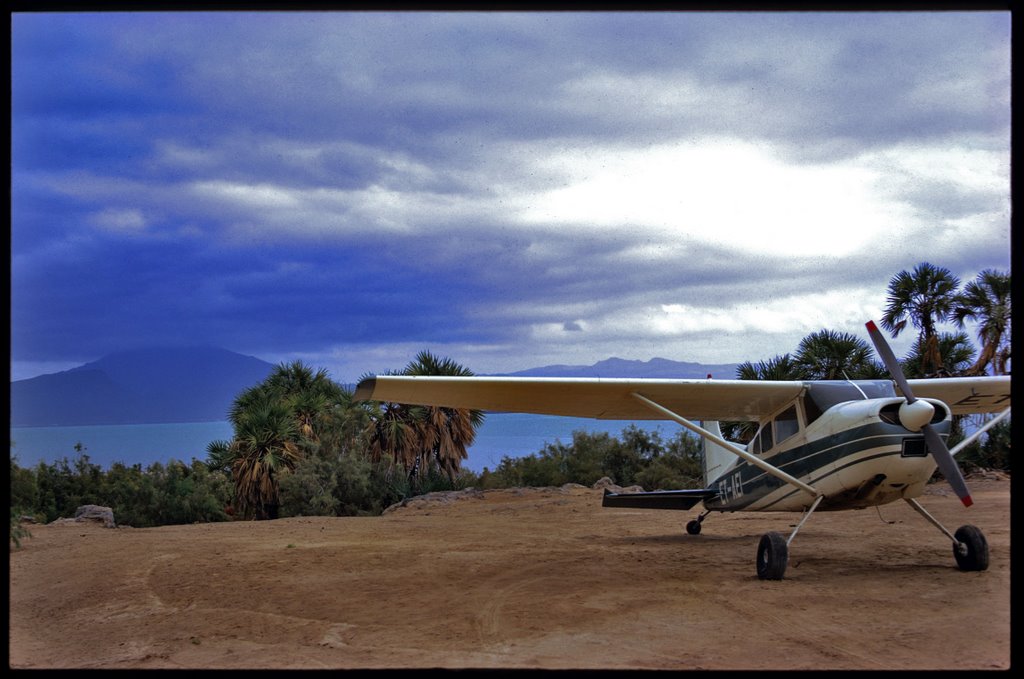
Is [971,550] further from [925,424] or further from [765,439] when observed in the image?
[765,439]

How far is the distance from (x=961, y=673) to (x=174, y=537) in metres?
15.3

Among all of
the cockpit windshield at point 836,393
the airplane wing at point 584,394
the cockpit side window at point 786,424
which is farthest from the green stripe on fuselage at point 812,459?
the airplane wing at point 584,394

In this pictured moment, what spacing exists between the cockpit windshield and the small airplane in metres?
0.01

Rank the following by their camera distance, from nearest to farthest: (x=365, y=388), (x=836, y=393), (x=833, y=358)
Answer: (x=365, y=388) < (x=836, y=393) < (x=833, y=358)

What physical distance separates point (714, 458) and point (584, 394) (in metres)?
4.93

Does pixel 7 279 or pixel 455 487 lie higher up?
pixel 7 279

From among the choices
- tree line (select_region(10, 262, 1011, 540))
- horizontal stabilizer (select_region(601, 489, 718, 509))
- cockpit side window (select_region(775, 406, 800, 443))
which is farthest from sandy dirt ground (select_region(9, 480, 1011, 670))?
tree line (select_region(10, 262, 1011, 540))

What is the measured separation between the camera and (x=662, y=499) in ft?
47.6

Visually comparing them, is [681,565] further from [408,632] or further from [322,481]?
[322,481]

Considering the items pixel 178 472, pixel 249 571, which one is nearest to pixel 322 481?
pixel 178 472

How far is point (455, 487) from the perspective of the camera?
2792cm

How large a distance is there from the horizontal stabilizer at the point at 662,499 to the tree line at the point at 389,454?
7.20 metres

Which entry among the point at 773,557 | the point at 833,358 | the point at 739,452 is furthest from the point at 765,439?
the point at 833,358

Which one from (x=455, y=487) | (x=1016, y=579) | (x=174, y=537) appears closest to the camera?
(x=1016, y=579)
